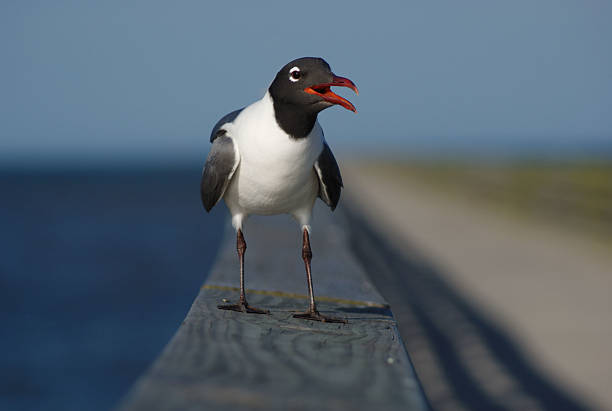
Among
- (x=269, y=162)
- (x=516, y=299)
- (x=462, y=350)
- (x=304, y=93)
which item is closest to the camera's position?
(x=304, y=93)

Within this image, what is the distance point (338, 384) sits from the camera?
Result: 2160 mm

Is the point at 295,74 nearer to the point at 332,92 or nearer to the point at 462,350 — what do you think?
the point at 332,92

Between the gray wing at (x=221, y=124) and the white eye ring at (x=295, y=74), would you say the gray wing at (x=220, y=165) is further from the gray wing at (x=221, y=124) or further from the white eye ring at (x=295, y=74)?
the white eye ring at (x=295, y=74)

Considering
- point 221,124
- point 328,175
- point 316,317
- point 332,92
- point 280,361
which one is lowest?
point 316,317

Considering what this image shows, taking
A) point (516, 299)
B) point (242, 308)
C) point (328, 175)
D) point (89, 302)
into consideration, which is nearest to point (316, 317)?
point (242, 308)

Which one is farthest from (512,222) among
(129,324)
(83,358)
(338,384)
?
(338,384)

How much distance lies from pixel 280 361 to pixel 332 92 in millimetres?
1394

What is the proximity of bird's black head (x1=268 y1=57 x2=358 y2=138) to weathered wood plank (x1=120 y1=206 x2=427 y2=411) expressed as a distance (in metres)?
0.92

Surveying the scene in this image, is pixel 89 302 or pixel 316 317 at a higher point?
pixel 316 317

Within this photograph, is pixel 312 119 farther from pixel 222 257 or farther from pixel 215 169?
pixel 222 257

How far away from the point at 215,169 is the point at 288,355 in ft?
4.36

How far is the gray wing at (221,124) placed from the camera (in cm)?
365

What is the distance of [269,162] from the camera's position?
10.8ft

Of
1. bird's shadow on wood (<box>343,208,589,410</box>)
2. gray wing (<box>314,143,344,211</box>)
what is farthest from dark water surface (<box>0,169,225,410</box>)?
gray wing (<box>314,143,344,211</box>)
